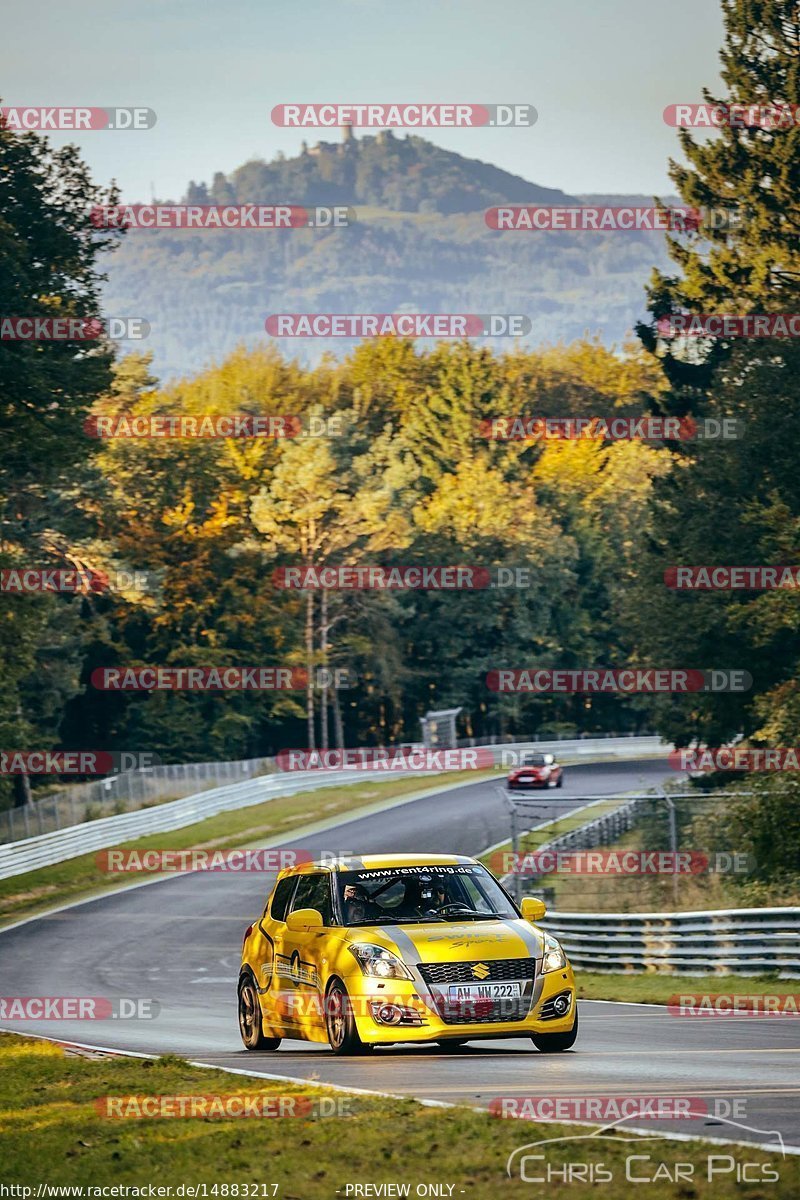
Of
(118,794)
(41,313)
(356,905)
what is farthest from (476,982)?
(118,794)

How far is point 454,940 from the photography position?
14.1 meters

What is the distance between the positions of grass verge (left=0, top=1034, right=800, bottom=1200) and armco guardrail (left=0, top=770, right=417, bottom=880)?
3620cm

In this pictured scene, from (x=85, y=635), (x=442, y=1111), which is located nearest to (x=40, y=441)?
(x=85, y=635)

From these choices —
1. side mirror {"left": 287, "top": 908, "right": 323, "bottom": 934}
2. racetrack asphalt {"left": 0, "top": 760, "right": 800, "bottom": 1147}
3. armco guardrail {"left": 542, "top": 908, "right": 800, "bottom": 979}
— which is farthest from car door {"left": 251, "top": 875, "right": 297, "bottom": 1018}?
armco guardrail {"left": 542, "top": 908, "right": 800, "bottom": 979}

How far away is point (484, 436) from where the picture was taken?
336 feet

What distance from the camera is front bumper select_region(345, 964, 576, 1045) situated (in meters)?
13.8

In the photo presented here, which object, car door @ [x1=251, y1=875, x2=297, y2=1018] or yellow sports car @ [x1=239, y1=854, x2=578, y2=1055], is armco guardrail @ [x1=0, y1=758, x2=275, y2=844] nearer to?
car door @ [x1=251, y1=875, x2=297, y2=1018]

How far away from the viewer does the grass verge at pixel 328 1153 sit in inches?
340

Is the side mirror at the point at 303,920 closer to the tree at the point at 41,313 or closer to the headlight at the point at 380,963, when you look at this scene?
the headlight at the point at 380,963

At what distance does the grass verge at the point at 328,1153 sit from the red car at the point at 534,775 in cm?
5676

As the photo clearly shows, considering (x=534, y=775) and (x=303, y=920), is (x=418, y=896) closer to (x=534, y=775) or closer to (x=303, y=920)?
(x=303, y=920)

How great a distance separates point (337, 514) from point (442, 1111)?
237ft

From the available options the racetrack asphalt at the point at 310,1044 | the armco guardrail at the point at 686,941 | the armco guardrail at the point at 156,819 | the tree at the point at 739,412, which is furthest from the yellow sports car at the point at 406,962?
the armco guardrail at the point at 156,819

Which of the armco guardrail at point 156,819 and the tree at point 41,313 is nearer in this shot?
the tree at point 41,313
